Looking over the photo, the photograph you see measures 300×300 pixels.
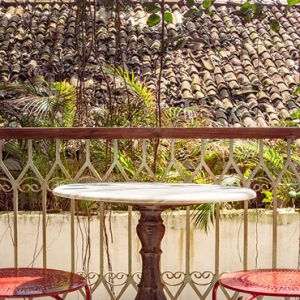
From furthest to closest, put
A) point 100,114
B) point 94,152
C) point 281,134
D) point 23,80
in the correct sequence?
1. point 23,80
2. point 100,114
3. point 94,152
4. point 281,134

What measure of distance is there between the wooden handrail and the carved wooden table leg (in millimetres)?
642

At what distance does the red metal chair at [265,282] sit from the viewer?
2.97 m

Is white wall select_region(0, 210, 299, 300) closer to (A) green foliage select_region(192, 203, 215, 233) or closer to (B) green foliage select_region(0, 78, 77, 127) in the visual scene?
(A) green foliage select_region(192, 203, 215, 233)

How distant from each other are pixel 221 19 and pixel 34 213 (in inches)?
328

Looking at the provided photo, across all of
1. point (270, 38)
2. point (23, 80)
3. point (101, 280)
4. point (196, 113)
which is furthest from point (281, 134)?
point (270, 38)

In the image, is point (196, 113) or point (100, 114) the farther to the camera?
point (196, 113)

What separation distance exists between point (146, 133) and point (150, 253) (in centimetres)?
72

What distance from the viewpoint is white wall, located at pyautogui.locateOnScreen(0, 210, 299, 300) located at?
7.09m

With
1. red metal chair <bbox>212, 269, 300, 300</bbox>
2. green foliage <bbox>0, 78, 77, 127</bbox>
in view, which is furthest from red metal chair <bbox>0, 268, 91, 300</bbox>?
green foliage <bbox>0, 78, 77, 127</bbox>

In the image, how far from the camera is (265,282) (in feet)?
10.2

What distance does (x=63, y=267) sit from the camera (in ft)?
23.8

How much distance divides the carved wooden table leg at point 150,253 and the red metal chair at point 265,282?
265 millimetres

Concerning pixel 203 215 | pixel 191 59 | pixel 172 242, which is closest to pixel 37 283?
pixel 203 215

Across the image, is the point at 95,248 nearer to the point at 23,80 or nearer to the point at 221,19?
the point at 23,80
